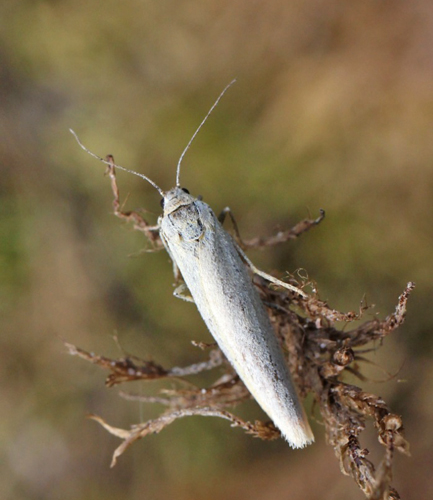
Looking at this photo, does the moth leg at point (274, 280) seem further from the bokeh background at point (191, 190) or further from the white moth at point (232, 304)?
the bokeh background at point (191, 190)

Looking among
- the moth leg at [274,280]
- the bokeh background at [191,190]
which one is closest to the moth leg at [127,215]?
the moth leg at [274,280]

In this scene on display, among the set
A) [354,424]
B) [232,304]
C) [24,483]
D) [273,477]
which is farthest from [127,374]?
[24,483]

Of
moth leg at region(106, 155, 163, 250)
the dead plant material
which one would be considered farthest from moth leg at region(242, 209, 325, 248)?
moth leg at region(106, 155, 163, 250)

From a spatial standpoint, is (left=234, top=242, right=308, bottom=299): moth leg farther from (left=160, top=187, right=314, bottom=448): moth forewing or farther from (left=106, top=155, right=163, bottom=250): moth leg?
(left=106, top=155, right=163, bottom=250): moth leg

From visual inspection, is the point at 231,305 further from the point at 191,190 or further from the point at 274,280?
the point at 191,190

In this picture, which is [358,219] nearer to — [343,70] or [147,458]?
[343,70]

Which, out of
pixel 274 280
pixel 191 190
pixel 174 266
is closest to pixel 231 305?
pixel 274 280

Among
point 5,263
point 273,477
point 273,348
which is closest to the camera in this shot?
point 273,348
